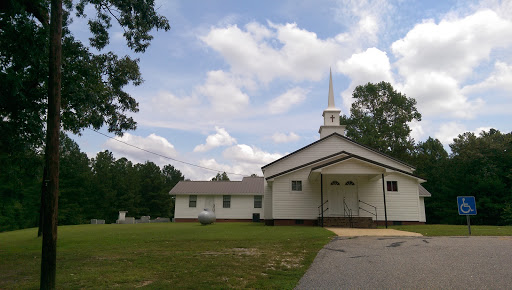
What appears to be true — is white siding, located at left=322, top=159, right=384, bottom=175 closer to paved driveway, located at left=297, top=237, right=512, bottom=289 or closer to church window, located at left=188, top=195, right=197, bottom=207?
paved driveway, located at left=297, top=237, right=512, bottom=289

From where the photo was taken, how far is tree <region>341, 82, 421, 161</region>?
1655 inches

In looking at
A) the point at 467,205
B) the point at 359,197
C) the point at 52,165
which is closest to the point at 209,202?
the point at 359,197

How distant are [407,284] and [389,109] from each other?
41858mm

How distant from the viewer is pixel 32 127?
35.7ft

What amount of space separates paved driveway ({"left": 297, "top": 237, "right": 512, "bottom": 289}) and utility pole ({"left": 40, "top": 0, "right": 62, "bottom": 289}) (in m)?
4.63

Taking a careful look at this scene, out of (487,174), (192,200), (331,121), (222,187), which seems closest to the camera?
(331,121)

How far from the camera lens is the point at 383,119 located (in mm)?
44500

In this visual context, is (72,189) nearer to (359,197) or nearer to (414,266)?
(359,197)

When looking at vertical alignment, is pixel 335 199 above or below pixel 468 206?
above

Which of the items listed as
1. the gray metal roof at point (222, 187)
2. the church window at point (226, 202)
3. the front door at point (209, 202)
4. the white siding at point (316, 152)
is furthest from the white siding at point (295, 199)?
the front door at point (209, 202)

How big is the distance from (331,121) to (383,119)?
1882 cm

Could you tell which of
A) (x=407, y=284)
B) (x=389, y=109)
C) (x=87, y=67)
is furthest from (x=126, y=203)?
(x=407, y=284)

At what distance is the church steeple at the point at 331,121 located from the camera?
1106 inches

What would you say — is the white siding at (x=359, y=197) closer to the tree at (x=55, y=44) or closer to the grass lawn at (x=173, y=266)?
the grass lawn at (x=173, y=266)
